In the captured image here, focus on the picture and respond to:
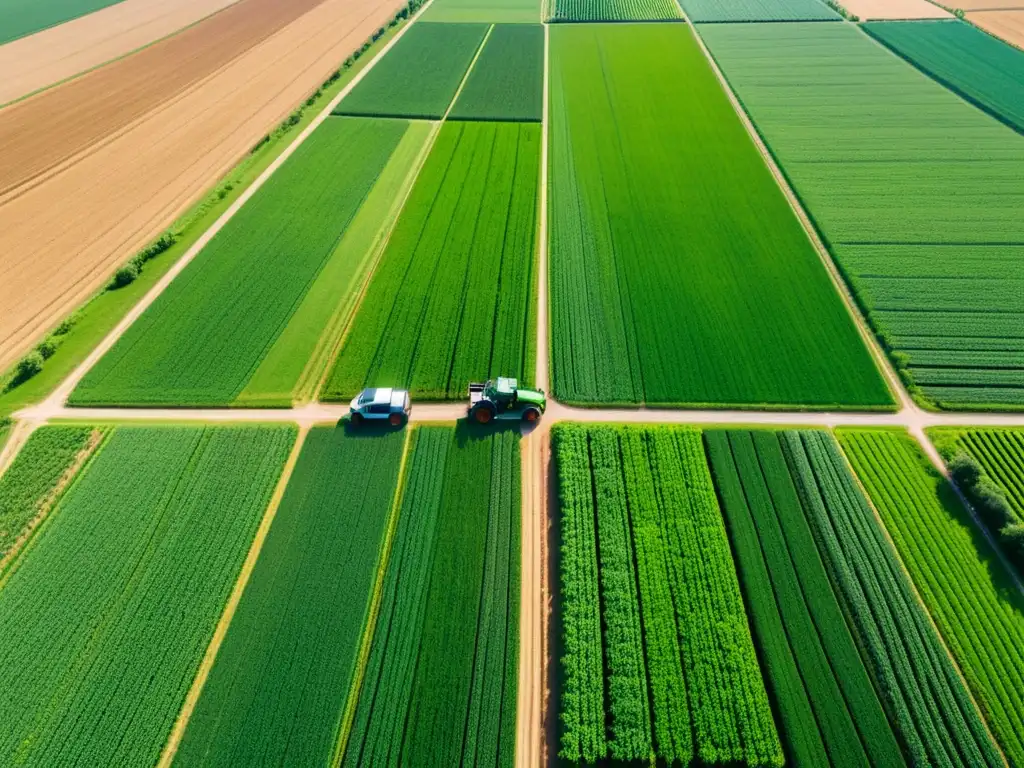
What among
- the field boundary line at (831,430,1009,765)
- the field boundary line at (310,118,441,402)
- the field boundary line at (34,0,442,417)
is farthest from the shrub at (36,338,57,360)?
the field boundary line at (831,430,1009,765)

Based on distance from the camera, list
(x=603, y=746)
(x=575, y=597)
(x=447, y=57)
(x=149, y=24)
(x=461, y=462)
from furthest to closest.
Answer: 1. (x=149, y=24)
2. (x=447, y=57)
3. (x=461, y=462)
4. (x=575, y=597)
5. (x=603, y=746)

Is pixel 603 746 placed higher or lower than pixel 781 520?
lower

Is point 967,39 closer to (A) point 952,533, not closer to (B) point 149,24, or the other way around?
(A) point 952,533

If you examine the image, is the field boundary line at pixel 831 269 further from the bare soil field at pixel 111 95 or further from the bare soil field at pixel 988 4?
the bare soil field at pixel 111 95

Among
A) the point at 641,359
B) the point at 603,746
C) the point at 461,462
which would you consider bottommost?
the point at 603,746

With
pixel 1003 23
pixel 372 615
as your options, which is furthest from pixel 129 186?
pixel 1003 23

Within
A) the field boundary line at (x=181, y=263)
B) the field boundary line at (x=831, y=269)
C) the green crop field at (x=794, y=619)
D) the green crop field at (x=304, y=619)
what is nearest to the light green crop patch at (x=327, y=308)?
the green crop field at (x=304, y=619)

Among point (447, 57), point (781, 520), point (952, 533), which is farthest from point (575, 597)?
point (447, 57)
